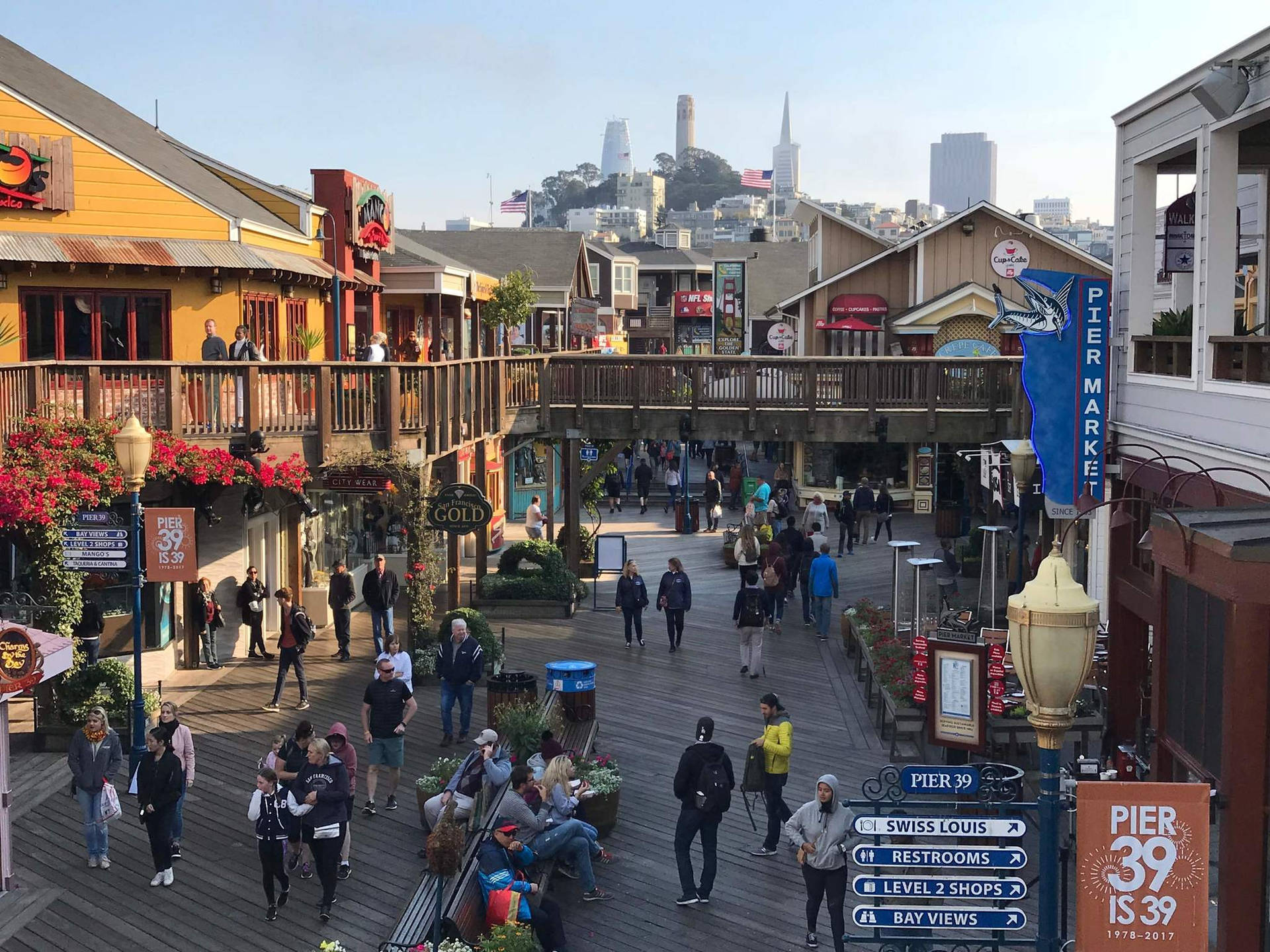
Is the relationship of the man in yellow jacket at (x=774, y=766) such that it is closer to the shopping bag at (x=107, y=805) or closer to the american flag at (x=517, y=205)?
the shopping bag at (x=107, y=805)

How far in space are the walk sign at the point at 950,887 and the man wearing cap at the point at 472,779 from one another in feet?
14.2

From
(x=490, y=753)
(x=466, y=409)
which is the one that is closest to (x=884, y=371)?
(x=466, y=409)

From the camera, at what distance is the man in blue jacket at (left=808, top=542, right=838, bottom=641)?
2327 centimetres

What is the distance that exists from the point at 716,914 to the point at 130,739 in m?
7.73

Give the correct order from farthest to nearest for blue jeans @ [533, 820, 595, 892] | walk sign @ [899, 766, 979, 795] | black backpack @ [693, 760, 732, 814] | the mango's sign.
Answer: the mango's sign < blue jeans @ [533, 820, 595, 892] < black backpack @ [693, 760, 732, 814] < walk sign @ [899, 766, 979, 795]

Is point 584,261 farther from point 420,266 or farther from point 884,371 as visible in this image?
point 884,371

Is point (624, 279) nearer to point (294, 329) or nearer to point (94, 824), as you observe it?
point (294, 329)

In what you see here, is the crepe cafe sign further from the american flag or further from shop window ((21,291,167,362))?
the american flag

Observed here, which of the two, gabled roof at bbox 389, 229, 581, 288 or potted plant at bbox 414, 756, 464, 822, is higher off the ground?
gabled roof at bbox 389, 229, 581, 288

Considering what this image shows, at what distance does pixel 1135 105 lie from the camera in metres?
15.6

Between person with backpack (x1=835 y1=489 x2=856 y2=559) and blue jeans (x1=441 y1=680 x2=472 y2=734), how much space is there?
17.4 m

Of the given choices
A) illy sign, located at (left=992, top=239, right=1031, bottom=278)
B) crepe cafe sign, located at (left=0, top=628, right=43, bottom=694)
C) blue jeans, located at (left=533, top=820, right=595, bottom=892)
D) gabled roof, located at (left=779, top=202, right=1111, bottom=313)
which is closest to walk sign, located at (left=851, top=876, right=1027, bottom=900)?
blue jeans, located at (left=533, top=820, right=595, bottom=892)

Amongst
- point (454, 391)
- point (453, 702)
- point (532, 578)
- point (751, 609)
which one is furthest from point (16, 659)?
point (532, 578)

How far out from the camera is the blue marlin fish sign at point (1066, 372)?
51.2ft
